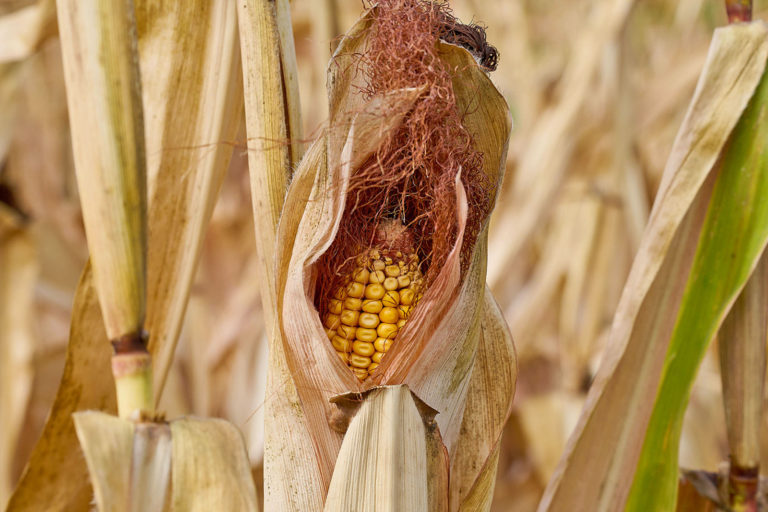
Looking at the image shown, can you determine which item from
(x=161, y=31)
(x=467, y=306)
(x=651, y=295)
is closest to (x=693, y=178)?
(x=651, y=295)

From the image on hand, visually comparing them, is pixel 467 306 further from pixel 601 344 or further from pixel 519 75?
pixel 519 75

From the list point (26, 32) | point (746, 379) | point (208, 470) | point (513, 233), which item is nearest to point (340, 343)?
point (208, 470)

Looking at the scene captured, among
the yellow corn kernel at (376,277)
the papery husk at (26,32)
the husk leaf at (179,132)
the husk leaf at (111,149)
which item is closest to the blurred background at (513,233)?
the papery husk at (26,32)

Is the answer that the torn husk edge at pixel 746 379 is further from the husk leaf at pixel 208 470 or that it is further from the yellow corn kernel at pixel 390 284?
the husk leaf at pixel 208 470

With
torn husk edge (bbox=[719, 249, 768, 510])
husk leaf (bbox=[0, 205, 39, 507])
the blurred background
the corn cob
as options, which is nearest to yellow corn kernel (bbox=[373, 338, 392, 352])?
the corn cob

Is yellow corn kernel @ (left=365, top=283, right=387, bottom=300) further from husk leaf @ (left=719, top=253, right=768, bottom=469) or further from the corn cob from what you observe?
husk leaf @ (left=719, top=253, right=768, bottom=469)

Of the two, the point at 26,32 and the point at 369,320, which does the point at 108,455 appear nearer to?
the point at 369,320
